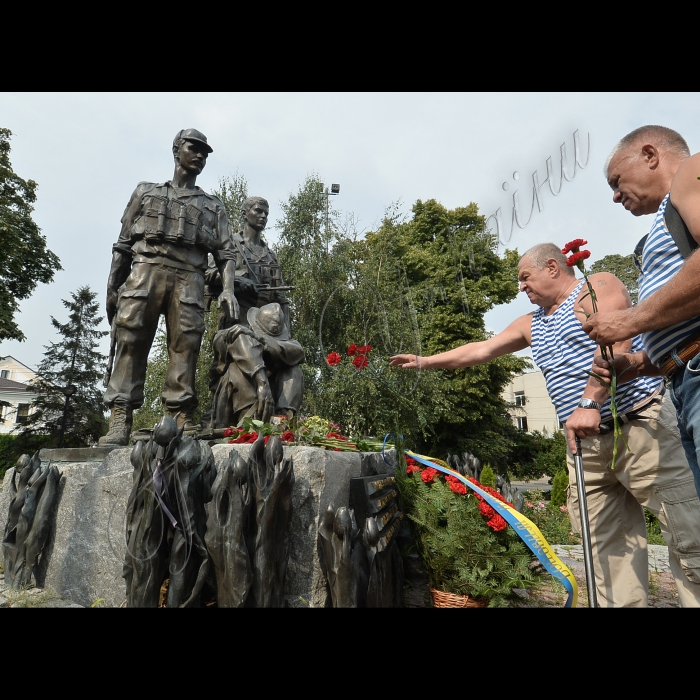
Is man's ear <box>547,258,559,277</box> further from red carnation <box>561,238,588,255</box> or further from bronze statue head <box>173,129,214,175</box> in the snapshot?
bronze statue head <box>173,129,214,175</box>

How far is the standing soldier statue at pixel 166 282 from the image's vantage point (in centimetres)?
495

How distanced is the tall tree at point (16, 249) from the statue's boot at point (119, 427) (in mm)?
16159

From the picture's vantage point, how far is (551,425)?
37.6 metres

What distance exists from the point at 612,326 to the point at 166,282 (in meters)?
4.07

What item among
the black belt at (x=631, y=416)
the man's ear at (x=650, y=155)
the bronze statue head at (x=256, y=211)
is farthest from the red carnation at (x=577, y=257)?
the bronze statue head at (x=256, y=211)

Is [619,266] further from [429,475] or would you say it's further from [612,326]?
[612,326]

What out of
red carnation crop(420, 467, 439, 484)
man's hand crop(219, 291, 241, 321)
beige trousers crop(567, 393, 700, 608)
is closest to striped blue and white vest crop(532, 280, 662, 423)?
beige trousers crop(567, 393, 700, 608)

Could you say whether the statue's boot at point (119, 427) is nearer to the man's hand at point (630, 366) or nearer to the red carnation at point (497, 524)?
the red carnation at point (497, 524)

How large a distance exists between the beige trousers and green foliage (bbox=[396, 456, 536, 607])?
1.71 ft

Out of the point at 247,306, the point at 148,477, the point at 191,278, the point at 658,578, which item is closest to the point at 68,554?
the point at 148,477

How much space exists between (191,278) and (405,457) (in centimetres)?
255

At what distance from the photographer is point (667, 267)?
6.22 ft

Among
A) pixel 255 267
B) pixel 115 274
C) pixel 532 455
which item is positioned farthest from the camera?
pixel 532 455

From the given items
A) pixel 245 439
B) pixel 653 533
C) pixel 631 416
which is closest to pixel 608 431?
pixel 631 416
